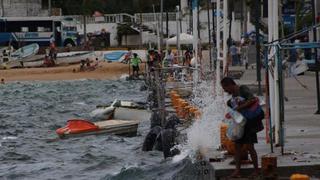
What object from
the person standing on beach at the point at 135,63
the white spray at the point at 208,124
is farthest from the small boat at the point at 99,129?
the person standing on beach at the point at 135,63

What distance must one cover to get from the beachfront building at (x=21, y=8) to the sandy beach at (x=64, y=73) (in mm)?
31447

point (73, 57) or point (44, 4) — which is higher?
point (44, 4)

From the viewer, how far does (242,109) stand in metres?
12.2

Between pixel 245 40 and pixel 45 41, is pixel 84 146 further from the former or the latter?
pixel 45 41

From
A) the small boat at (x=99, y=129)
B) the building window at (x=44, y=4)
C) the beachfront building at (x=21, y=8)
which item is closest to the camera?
the small boat at (x=99, y=129)

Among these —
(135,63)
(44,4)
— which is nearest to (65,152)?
(135,63)

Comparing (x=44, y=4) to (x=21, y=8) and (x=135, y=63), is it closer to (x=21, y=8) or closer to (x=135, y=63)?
(x=21, y=8)

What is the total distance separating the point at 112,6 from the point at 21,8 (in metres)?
10.6

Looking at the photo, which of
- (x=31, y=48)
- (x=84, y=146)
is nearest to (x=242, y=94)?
(x=84, y=146)

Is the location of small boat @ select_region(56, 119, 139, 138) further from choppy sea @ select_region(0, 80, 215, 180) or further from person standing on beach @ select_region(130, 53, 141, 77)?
person standing on beach @ select_region(130, 53, 141, 77)

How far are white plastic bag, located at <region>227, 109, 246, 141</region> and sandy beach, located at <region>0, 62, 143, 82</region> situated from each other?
4467 cm

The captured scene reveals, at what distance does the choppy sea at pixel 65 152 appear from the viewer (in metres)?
16.1

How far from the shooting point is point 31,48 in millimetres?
69125

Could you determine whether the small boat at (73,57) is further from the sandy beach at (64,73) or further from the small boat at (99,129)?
the small boat at (99,129)
